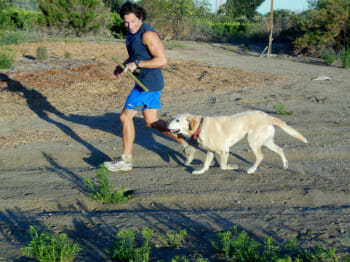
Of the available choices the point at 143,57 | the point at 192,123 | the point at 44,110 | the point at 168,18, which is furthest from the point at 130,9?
the point at 168,18

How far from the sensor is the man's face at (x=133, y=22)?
526 centimetres

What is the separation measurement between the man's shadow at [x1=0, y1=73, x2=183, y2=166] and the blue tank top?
4.84 ft

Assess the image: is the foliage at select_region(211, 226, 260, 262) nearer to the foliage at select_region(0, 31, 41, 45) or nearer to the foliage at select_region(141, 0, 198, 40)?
the foliage at select_region(0, 31, 41, 45)

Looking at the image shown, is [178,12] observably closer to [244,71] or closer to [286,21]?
[286,21]

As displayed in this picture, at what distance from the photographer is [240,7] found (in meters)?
62.8

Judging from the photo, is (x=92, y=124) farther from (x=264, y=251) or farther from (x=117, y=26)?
(x=117, y=26)

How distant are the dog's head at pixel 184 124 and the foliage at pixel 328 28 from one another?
1709cm

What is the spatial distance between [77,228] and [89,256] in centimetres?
60

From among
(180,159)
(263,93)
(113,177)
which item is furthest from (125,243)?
(263,93)

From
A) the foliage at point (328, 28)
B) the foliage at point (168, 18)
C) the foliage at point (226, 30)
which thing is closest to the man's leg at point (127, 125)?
the foliage at point (328, 28)

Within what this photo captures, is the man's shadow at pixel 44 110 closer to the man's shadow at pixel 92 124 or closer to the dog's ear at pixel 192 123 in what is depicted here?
the man's shadow at pixel 92 124

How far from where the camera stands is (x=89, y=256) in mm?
3393

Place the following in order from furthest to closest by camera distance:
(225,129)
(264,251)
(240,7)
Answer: (240,7), (225,129), (264,251)

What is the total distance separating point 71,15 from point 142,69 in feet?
84.5
